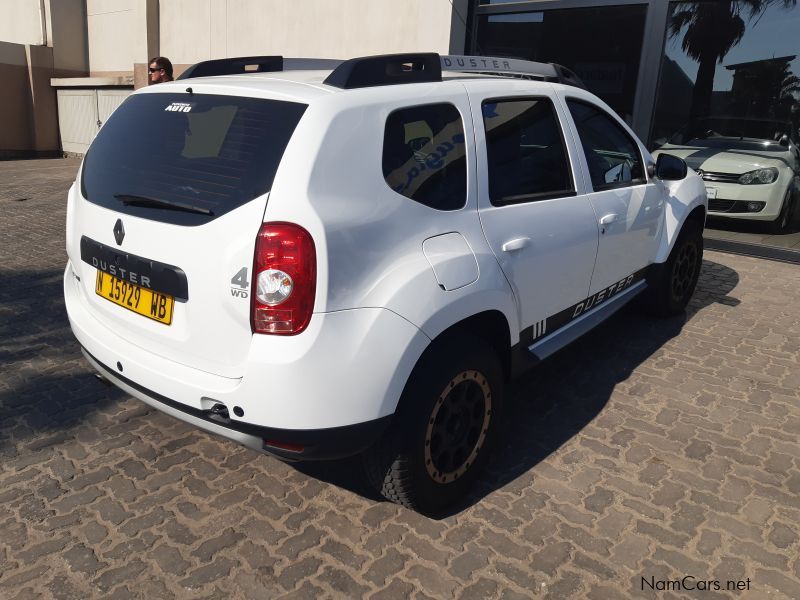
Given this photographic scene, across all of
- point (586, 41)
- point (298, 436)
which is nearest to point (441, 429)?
point (298, 436)

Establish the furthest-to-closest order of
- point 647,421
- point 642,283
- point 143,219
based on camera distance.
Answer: point 642,283
point 647,421
point 143,219

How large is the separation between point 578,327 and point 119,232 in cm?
241

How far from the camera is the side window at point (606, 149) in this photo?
3.68 meters

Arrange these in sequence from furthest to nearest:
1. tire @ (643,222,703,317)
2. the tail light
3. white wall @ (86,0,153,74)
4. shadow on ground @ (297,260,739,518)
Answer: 1. white wall @ (86,0,153,74)
2. tire @ (643,222,703,317)
3. shadow on ground @ (297,260,739,518)
4. the tail light

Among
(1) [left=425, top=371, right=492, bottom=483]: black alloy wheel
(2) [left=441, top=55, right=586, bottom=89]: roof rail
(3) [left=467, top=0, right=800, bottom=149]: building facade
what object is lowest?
(1) [left=425, top=371, right=492, bottom=483]: black alloy wheel

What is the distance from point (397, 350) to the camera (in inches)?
91.8

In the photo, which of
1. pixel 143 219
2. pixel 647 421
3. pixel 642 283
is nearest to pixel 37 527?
pixel 143 219

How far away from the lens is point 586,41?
10.0 m

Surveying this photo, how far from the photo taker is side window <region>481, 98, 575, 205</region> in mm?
2967

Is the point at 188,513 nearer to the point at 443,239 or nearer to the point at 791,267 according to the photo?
the point at 443,239

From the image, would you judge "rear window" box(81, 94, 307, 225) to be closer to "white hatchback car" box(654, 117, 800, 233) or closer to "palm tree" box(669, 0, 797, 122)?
"white hatchback car" box(654, 117, 800, 233)

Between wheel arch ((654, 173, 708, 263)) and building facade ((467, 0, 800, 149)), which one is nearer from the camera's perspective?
wheel arch ((654, 173, 708, 263))

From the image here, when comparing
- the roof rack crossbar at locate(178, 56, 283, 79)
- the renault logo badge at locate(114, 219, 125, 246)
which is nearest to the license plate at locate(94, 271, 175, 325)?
the renault logo badge at locate(114, 219, 125, 246)

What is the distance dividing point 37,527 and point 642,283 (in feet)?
12.7
